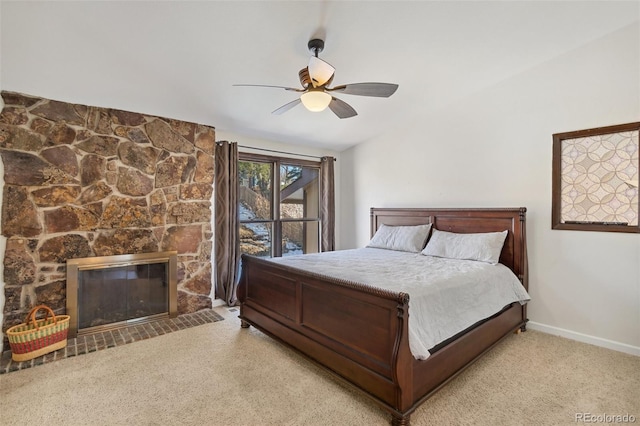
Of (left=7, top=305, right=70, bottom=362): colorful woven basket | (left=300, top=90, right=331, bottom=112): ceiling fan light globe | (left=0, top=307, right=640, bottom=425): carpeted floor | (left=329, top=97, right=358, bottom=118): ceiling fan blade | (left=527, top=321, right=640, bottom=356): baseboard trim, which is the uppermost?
(left=329, top=97, right=358, bottom=118): ceiling fan blade

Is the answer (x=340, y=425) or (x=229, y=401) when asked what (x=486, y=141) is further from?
(x=229, y=401)

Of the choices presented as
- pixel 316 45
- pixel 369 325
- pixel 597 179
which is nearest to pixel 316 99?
pixel 316 45

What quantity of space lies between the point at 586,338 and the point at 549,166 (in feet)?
5.69

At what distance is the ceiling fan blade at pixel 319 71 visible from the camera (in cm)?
209

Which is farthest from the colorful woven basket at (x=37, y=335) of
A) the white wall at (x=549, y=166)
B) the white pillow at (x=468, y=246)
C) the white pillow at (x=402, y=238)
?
the white wall at (x=549, y=166)

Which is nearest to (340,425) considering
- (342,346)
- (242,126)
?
(342,346)

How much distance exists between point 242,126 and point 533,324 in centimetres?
413

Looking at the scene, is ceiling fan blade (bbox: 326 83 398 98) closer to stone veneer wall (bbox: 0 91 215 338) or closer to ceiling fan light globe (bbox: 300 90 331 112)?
ceiling fan light globe (bbox: 300 90 331 112)

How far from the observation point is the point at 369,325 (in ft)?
6.72

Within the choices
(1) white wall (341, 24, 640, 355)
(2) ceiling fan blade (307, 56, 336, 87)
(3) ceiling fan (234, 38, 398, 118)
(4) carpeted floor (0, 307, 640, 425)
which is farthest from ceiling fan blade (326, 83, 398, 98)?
(4) carpeted floor (0, 307, 640, 425)

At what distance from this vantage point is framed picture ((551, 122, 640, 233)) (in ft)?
9.09

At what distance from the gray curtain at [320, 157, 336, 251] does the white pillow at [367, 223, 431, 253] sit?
3.33 feet

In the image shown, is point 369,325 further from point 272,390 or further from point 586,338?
point 586,338

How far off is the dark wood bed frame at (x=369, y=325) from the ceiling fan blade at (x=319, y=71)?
4.83 ft
